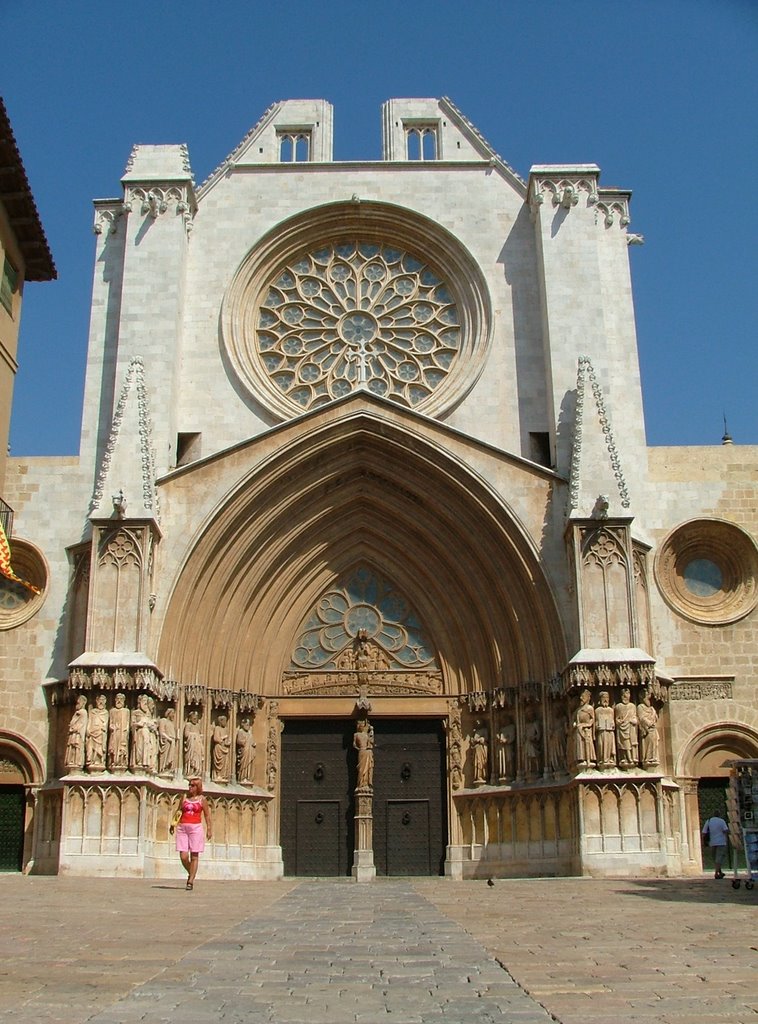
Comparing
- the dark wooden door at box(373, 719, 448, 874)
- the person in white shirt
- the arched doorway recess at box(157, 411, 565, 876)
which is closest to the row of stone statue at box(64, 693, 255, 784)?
the arched doorway recess at box(157, 411, 565, 876)

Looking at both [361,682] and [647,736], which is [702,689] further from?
[361,682]

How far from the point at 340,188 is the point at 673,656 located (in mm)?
10731

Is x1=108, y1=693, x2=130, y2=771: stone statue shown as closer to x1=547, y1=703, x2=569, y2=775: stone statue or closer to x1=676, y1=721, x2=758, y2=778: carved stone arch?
x1=547, y1=703, x2=569, y2=775: stone statue

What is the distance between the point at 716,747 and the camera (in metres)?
18.3

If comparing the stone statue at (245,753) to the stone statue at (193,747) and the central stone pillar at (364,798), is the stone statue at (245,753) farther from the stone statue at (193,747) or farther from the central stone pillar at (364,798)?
the central stone pillar at (364,798)

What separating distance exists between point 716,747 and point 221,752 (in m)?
7.98

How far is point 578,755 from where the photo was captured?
53.2 ft

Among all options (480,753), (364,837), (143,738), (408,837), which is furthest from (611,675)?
(143,738)

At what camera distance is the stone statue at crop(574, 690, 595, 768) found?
16.2 meters

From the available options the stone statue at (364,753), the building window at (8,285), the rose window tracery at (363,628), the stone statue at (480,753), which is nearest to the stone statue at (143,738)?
the rose window tracery at (363,628)

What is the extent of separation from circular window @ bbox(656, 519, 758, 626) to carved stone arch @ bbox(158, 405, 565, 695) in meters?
2.85

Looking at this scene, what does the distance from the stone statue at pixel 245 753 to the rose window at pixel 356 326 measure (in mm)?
5927

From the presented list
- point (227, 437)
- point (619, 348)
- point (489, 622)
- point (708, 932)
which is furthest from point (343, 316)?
point (708, 932)

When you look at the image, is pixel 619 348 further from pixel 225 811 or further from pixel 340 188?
pixel 225 811
